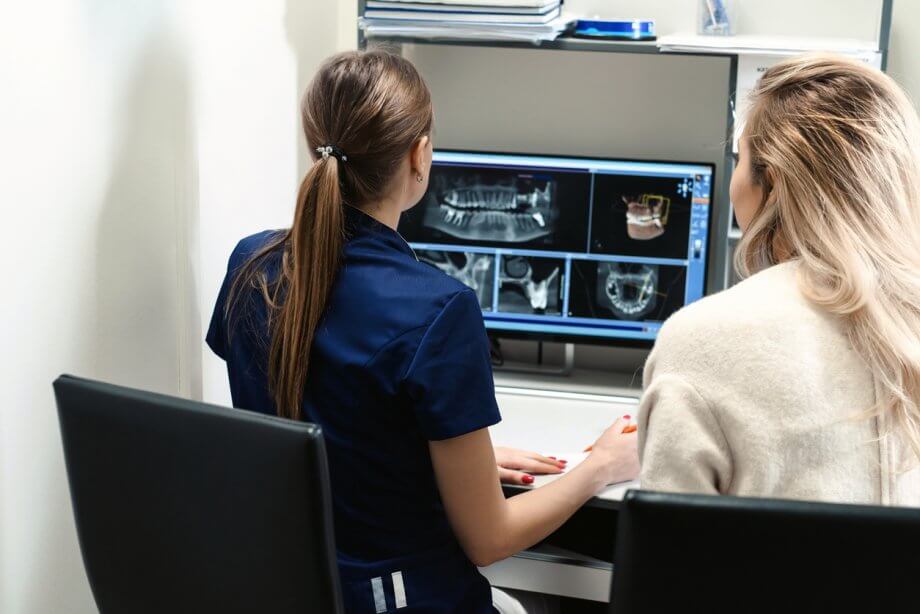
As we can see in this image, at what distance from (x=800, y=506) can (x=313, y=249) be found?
66cm

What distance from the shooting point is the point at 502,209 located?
7.16 feet

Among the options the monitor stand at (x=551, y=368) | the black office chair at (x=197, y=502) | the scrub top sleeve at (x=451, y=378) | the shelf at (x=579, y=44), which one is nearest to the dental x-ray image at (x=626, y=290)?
the monitor stand at (x=551, y=368)

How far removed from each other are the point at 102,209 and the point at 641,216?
1106 mm

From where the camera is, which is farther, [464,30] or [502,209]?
[502,209]

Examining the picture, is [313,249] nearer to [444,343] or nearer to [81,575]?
[444,343]

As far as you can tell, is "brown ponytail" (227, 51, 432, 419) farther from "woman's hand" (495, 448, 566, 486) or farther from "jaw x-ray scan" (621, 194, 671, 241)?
"jaw x-ray scan" (621, 194, 671, 241)

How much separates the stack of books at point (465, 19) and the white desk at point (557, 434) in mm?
686

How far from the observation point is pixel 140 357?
1.53 m

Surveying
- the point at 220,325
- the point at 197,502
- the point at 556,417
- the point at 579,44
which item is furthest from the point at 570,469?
the point at 579,44

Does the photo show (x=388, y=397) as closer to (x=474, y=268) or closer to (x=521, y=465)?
(x=521, y=465)

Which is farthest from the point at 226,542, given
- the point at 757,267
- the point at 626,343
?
the point at 626,343

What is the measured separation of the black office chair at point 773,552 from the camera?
→ 799 mm

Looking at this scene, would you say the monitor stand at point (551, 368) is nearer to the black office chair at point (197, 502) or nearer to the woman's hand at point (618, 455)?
the woman's hand at point (618, 455)

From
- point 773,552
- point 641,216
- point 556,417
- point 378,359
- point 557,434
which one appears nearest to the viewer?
point 773,552
